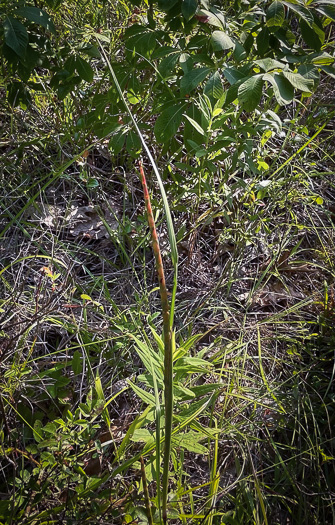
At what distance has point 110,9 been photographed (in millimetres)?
2410

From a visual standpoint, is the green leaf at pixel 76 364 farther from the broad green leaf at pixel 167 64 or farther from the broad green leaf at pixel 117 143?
the broad green leaf at pixel 167 64

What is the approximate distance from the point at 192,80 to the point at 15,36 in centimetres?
65

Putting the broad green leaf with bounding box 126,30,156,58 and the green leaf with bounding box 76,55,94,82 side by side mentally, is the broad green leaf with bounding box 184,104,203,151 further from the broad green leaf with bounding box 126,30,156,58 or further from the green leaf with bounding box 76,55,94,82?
the green leaf with bounding box 76,55,94,82

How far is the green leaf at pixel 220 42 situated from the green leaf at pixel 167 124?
0.89ft

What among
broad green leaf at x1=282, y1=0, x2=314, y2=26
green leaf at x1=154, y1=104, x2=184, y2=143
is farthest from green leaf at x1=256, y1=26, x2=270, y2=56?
green leaf at x1=154, y1=104, x2=184, y2=143

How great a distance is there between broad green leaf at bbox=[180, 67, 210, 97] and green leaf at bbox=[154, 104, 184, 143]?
0.33 feet

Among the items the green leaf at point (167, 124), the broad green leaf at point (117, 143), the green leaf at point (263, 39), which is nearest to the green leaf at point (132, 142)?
the broad green leaf at point (117, 143)

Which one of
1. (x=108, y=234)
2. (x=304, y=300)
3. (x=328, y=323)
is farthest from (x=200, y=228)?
(x=328, y=323)

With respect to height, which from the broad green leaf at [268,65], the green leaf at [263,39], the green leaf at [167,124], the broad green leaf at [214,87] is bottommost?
the green leaf at [167,124]

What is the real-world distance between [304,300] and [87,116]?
1289 millimetres

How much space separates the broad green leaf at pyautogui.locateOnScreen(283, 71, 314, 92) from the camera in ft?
4.66

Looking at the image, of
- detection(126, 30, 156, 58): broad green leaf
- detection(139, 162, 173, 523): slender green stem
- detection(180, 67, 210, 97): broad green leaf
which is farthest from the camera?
detection(126, 30, 156, 58): broad green leaf

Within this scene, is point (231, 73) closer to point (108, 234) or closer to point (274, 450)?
point (108, 234)

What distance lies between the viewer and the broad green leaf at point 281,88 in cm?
143
